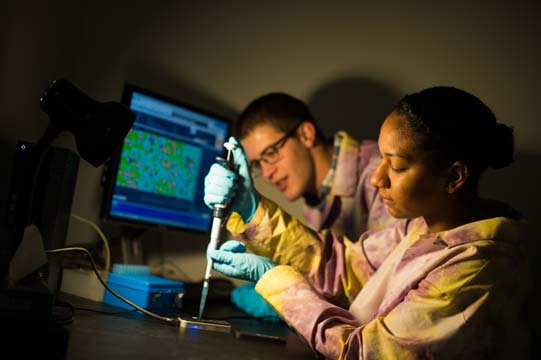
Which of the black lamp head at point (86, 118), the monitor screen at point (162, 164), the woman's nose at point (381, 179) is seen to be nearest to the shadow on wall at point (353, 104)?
the monitor screen at point (162, 164)

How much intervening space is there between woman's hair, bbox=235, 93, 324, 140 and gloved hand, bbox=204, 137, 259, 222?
479 millimetres

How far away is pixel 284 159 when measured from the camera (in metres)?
1.87

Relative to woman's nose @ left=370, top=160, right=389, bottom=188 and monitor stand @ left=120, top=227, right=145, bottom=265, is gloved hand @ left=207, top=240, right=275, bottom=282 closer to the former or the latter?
woman's nose @ left=370, top=160, right=389, bottom=188

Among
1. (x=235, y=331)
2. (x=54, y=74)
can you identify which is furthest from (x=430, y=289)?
(x=54, y=74)

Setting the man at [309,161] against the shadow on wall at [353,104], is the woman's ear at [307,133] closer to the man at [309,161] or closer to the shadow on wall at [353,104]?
the man at [309,161]

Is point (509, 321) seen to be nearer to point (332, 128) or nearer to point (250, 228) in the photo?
point (250, 228)

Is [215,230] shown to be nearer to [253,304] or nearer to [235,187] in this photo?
[235,187]

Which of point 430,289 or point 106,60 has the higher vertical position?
point 106,60

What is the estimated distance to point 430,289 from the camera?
98 centimetres

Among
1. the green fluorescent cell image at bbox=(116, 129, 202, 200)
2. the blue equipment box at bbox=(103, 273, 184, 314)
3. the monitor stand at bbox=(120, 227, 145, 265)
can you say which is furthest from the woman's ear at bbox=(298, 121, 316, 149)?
the blue equipment box at bbox=(103, 273, 184, 314)

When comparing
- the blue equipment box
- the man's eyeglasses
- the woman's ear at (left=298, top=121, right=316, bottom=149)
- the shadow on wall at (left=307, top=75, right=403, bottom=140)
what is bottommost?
the blue equipment box

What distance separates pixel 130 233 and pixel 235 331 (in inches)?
29.1

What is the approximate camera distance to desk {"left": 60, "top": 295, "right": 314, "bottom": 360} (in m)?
0.86

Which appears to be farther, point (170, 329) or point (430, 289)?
point (170, 329)
